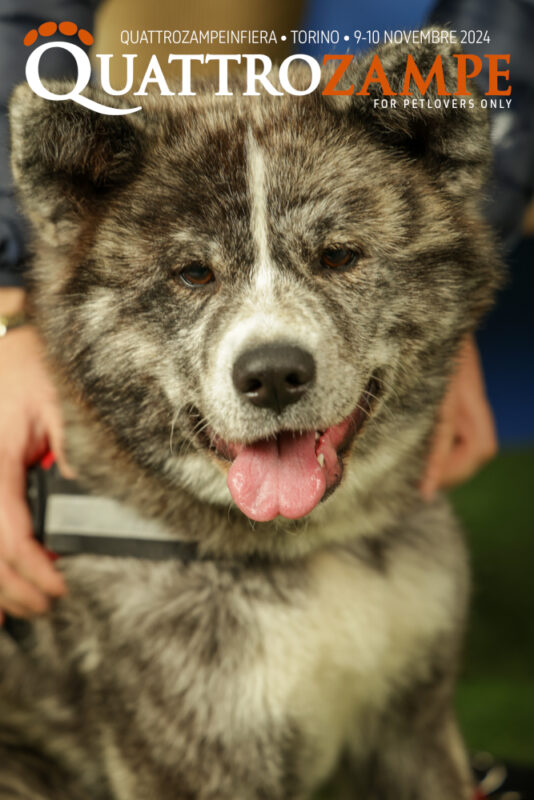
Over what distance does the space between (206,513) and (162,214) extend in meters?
0.69

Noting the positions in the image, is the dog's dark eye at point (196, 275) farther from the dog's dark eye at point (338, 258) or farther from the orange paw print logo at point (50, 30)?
the orange paw print logo at point (50, 30)

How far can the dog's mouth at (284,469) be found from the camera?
72.3 inches

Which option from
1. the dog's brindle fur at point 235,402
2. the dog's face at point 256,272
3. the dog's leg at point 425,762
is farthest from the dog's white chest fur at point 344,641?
the dog's face at point 256,272

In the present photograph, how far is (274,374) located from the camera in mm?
1739

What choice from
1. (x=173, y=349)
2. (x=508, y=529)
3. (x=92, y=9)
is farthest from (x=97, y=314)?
(x=508, y=529)

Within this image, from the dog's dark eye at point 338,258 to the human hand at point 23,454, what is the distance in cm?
76

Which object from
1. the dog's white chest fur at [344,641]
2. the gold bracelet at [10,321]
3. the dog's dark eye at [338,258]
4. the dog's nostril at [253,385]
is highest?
the dog's dark eye at [338,258]

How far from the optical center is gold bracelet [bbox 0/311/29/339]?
2354 millimetres

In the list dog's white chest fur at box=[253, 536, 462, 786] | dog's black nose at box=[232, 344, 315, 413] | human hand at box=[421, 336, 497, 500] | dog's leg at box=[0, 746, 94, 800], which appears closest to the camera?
dog's black nose at box=[232, 344, 315, 413]

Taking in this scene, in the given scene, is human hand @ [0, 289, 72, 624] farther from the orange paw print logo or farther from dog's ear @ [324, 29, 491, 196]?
dog's ear @ [324, 29, 491, 196]

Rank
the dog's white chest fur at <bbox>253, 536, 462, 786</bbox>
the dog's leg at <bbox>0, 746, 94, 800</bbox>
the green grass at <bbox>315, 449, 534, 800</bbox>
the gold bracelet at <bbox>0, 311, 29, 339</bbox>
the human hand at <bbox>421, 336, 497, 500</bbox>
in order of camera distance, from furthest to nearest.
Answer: the green grass at <bbox>315, 449, 534, 800</bbox>
the human hand at <bbox>421, 336, 497, 500</bbox>
the gold bracelet at <bbox>0, 311, 29, 339</bbox>
the dog's leg at <bbox>0, 746, 94, 800</bbox>
the dog's white chest fur at <bbox>253, 536, 462, 786</bbox>

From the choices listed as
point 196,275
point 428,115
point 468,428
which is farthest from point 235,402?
point 468,428

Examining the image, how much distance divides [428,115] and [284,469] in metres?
0.81

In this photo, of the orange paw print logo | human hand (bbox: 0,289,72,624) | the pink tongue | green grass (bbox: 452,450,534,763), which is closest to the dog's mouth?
the pink tongue
